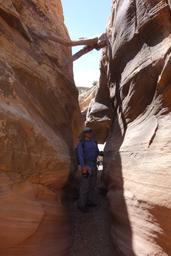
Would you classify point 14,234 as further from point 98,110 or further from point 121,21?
point 98,110

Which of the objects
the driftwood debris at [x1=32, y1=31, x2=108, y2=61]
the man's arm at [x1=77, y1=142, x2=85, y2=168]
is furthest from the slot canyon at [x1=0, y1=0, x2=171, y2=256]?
the driftwood debris at [x1=32, y1=31, x2=108, y2=61]

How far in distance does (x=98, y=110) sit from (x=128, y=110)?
394 cm

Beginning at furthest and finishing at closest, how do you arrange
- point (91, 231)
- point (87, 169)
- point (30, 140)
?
point (87, 169), point (91, 231), point (30, 140)

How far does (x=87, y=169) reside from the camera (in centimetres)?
804

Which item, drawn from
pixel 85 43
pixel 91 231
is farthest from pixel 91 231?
pixel 85 43

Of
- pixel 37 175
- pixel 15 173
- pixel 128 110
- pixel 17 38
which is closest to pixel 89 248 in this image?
pixel 37 175

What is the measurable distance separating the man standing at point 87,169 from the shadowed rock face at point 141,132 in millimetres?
479

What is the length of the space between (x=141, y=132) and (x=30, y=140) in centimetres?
233

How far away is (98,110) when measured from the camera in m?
12.2

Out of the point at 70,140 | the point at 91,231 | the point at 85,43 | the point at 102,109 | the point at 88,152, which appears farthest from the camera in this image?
A: the point at 102,109

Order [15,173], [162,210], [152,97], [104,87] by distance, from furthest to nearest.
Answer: [104,87], [152,97], [15,173], [162,210]

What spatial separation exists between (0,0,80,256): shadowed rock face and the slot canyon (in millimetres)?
21

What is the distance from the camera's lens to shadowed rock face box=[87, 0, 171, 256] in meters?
5.32

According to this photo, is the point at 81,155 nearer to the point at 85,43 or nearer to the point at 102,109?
the point at 102,109
